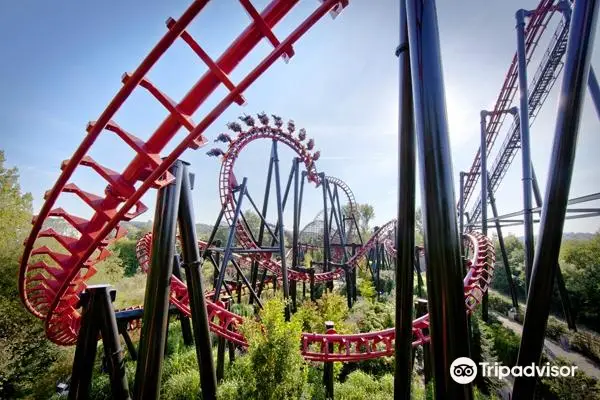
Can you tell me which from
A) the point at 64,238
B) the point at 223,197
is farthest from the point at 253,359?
the point at 223,197

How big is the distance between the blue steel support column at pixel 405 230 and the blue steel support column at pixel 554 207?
48 centimetres

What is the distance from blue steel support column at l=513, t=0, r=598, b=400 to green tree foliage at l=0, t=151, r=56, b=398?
991cm

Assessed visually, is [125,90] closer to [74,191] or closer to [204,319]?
[74,191]

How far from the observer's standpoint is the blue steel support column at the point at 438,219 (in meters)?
0.91

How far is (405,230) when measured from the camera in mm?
1507

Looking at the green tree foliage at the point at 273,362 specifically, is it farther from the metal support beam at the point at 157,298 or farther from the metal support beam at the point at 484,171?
the metal support beam at the point at 484,171

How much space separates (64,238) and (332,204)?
10.0 metres

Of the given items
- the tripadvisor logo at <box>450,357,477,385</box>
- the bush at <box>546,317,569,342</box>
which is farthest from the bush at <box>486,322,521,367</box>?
the tripadvisor logo at <box>450,357,477,385</box>

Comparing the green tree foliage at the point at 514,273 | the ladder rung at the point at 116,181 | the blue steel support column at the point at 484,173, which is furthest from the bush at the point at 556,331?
the ladder rung at the point at 116,181

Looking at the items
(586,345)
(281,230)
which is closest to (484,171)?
(586,345)

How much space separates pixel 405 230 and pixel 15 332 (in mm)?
11341

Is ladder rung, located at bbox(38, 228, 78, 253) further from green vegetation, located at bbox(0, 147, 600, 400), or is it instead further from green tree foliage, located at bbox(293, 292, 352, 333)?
green tree foliage, located at bbox(293, 292, 352, 333)

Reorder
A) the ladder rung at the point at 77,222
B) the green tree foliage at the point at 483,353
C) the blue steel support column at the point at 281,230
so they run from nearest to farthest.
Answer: the ladder rung at the point at 77,222
the green tree foliage at the point at 483,353
the blue steel support column at the point at 281,230

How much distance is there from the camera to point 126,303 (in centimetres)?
1240
